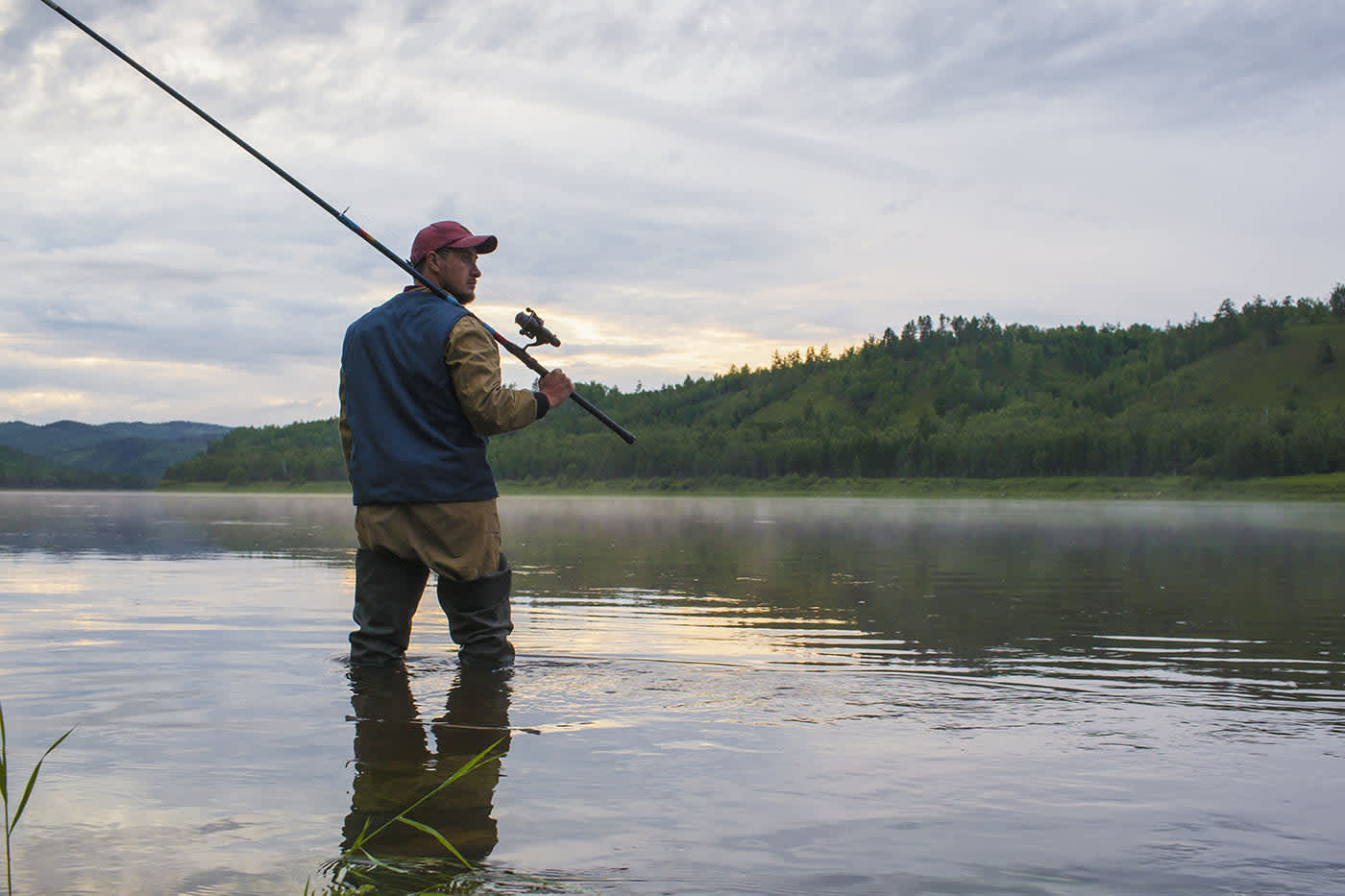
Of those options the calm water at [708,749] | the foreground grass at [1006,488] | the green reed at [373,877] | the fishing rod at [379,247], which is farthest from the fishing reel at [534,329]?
the foreground grass at [1006,488]

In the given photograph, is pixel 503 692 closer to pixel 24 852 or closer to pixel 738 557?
pixel 24 852

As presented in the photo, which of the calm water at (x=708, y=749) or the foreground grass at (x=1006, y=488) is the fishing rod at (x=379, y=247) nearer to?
the calm water at (x=708, y=749)

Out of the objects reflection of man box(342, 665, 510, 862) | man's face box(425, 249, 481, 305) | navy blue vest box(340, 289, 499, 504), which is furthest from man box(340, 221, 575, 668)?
reflection of man box(342, 665, 510, 862)

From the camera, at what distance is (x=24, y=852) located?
11.6 feet

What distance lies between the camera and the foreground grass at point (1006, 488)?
143 m

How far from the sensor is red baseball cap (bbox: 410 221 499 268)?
22.8 ft

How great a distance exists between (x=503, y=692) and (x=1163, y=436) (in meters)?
173

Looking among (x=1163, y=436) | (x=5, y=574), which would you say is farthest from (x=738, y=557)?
(x=1163, y=436)

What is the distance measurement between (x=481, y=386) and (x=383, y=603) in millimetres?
1375

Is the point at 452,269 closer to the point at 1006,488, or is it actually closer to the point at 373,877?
the point at 373,877

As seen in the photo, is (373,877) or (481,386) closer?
(373,877)

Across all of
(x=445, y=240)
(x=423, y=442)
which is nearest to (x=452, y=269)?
(x=445, y=240)

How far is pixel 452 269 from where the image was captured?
276 inches

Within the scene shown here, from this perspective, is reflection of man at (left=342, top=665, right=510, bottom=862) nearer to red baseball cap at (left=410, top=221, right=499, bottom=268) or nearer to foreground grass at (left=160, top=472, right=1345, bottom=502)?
red baseball cap at (left=410, top=221, right=499, bottom=268)
